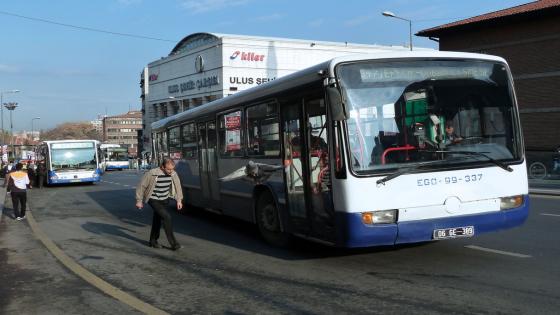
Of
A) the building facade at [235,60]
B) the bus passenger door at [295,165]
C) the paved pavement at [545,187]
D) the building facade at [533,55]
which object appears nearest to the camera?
the bus passenger door at [295,165]

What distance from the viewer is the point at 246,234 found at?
1066cm

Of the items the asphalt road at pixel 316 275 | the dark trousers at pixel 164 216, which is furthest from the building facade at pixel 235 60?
the asphalt road at pixel 316 275

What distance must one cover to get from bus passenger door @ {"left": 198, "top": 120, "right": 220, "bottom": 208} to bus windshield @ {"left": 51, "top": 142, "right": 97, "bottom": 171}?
65.1 ft

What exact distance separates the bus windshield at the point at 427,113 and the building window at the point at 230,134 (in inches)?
144

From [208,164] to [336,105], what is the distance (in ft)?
19.4

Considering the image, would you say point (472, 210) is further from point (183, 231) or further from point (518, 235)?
point (183, 231)

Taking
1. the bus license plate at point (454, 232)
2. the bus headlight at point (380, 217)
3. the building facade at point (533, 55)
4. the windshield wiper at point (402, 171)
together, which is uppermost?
the building facade at point (533, 55)

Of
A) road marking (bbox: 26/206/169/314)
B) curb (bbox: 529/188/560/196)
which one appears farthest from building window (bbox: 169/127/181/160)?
curb (bbox: 529/188/560/196)

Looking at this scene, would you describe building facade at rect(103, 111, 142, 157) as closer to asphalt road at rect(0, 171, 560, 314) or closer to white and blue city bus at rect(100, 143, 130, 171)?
white and blue city bus at rect(100, 143, 130, 171)

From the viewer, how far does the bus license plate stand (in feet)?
22.3

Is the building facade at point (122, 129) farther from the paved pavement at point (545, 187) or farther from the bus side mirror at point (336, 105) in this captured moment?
the bus side mirror at point (336, 105)

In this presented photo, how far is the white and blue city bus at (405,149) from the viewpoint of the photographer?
664 centimetres

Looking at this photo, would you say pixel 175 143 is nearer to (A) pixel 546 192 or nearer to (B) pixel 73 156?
(A) pixel 546 192

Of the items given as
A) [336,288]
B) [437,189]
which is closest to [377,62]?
[437,189]
